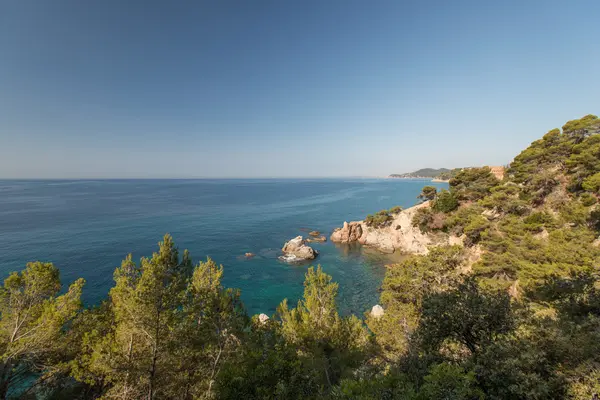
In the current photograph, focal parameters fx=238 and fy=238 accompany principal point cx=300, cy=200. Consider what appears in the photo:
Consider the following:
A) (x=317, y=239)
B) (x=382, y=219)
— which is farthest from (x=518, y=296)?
(x=317, y=239)

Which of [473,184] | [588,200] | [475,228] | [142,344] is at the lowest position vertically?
[142,344]

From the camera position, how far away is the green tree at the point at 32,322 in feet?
46.1

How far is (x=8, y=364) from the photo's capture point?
13.8 m

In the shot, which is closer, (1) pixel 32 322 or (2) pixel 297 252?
(1) pixel 32 322

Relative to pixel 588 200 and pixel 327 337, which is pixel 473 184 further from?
pixel 327 337

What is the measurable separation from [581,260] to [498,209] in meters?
23.2

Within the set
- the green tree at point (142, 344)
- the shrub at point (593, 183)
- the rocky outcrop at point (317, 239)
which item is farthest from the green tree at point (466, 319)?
the rocky outcrop at point (317, 239)

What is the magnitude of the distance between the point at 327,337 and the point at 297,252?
3628cm

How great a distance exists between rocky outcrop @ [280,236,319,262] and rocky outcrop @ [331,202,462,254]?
13816 mm

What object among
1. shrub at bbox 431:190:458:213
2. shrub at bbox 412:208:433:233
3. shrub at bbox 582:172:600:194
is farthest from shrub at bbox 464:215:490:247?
shrub at bbox 412:208:433:233

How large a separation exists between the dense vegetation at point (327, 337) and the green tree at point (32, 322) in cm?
7

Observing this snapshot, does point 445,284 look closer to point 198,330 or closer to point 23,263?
point 198,330

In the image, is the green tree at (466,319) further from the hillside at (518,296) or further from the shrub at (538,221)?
the shrub at (538,221)

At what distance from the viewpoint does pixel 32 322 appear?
612 inches
